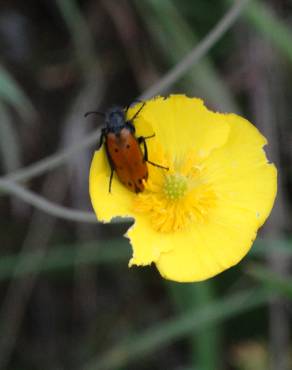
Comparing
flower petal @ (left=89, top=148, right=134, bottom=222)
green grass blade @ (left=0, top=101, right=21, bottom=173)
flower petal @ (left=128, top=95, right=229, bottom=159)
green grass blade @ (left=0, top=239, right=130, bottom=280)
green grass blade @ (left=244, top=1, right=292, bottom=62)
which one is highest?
green grass blade @ (left=244, top=1, right=292, bottom=62)

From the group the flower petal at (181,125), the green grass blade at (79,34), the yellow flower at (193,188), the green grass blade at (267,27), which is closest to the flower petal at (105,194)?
the yellow flower at (193,188)

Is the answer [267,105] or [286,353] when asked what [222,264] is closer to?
[286,353]

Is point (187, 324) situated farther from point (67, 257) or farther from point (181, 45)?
point (181, 45)

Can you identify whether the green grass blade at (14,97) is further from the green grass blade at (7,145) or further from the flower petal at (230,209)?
the flower petal at (230,209)

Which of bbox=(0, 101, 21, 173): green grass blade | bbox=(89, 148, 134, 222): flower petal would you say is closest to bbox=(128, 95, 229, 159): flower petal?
bbox=(89, 148, 134, 222): flower petal

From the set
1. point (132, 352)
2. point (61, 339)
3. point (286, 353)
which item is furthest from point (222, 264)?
point (61, 339)

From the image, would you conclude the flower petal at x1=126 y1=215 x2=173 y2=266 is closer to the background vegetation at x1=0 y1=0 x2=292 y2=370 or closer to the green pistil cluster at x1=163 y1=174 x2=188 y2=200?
the green pistil cluster at x1=163 y1=174 x2=188 y2=200

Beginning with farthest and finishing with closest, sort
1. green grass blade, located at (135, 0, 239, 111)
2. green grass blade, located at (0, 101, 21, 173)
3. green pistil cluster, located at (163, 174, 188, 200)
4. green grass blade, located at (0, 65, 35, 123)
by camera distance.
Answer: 1. green grass blade, located at (135, 0, 239, 111)
2. green grass blade, located at (0, 101, 21, 173)
3. green grass blade, located at (0, 65, 35, 123)
4. green pistil cluster, located at (163, 174, 188, 200)
